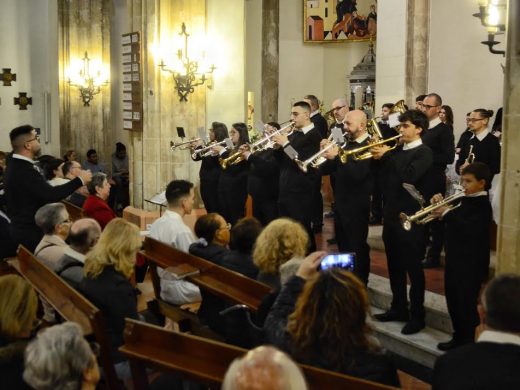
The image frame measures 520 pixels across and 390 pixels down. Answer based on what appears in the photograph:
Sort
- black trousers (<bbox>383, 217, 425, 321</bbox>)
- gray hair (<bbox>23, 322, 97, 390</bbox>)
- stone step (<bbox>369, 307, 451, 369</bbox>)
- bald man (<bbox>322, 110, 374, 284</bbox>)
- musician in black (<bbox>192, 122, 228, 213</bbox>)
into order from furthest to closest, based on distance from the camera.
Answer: musician in black (<bbox>192, 122, 228, 213</bbox>), bald man (<bbox>322, 110, 374, 284</bbox>), black trousers (<bbox>383, 217, 425, 321</bbox>), stone step (<bbox>369, 307, 451, 369</bbox>), gray hair (<bbox>23, 322, 97, 390</bbox>)

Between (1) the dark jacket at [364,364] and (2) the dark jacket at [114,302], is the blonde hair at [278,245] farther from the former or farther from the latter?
(1) the dark jacket at [364,364]

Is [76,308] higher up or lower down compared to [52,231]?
lower down

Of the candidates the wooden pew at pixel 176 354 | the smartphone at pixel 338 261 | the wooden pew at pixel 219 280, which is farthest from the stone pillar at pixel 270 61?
the wooden pew at pixel 176 354

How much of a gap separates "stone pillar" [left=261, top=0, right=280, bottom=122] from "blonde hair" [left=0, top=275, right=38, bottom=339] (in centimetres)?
1235

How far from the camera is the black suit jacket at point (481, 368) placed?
8.82ft

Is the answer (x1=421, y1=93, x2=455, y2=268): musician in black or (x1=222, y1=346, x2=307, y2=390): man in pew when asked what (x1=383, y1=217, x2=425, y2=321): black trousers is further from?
(x1=222, y1=346, x2=307, y2=390): man in pew

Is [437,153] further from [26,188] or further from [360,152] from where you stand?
[26,188]

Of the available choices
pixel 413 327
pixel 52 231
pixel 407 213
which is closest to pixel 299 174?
pixel 407 213

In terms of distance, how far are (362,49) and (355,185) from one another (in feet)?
32.7

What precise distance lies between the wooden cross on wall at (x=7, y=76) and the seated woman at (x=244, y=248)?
12915mm

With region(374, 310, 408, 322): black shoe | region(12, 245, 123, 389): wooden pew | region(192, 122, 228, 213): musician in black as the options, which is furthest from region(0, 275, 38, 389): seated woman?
region(192, 122, 228, 213): musician in black

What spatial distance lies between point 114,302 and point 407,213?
2.54 metres

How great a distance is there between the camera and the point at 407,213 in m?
5.80

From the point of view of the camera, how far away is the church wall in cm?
1636
